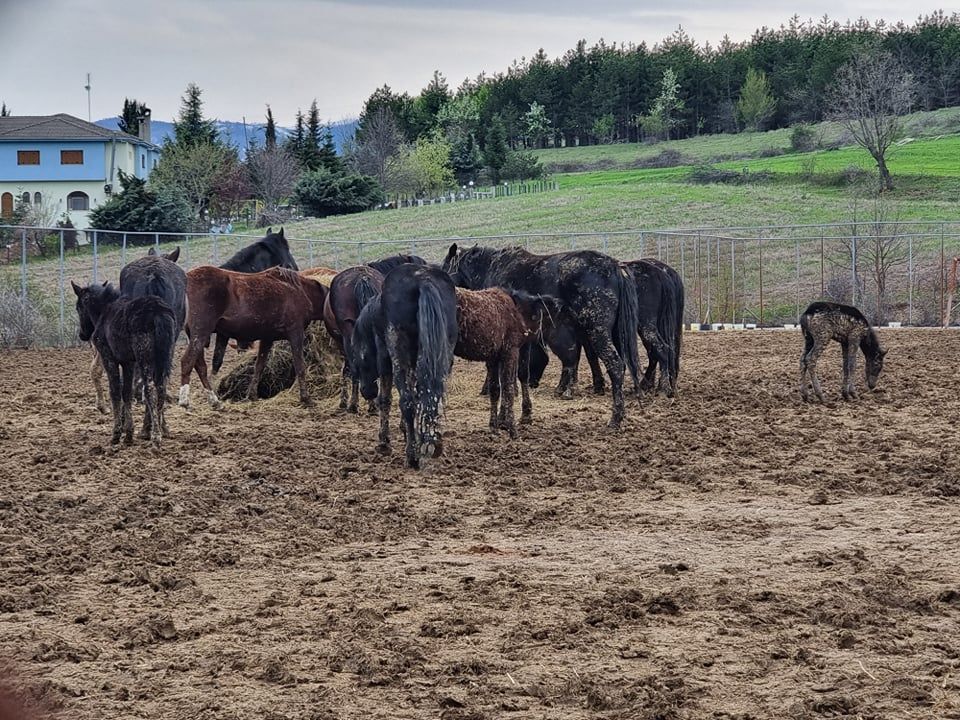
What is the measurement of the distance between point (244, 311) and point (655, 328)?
205 inches

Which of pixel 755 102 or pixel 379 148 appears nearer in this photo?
pixel 379 148

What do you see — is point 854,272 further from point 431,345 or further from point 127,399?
point 127,399

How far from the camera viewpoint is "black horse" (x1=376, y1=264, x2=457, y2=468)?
31.7 feet

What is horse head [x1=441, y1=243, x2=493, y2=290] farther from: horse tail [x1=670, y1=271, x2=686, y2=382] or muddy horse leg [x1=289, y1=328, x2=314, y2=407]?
horse tail [x1=670, y1=271, x2=686, y2=382]

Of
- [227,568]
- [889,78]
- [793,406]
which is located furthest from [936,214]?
[227,568]

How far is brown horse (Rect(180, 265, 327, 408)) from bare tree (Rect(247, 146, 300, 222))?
57.6m

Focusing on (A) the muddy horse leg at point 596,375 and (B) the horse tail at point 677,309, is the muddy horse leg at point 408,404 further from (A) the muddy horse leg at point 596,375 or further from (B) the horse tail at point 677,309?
(B) the horse tail at point 677,309

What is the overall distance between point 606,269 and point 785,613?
23.1ft

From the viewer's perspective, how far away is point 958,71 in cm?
9225

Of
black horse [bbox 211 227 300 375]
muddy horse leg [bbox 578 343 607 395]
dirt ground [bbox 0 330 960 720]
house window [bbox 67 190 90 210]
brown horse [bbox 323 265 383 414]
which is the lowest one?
dirt ground [bbox 0 330 960 720]

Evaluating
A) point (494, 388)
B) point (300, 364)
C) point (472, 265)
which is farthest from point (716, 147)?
point (494, 388)

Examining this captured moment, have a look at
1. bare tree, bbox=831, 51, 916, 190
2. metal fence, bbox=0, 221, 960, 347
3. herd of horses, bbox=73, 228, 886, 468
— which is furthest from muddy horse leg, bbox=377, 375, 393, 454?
bare tree, bbox=831, 51, 916, 190

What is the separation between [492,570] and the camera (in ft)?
21.9

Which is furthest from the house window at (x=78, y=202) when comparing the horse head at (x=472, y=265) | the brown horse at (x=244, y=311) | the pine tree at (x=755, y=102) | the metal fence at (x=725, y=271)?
the pine tree at (x=755, y=102)
